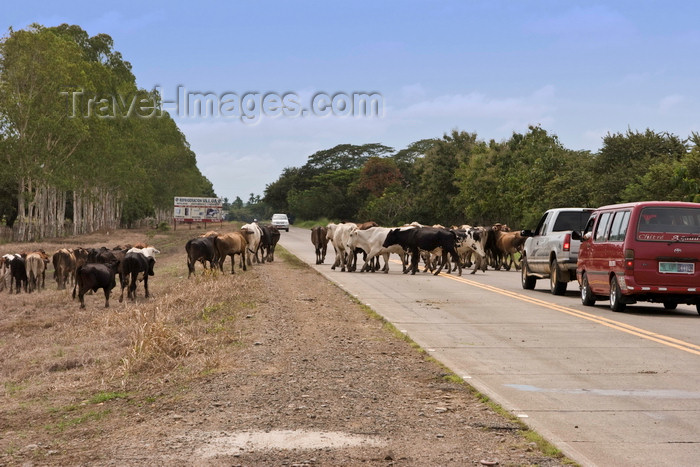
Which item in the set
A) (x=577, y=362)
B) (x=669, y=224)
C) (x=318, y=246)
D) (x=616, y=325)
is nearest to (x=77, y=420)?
(x=577, y=362)

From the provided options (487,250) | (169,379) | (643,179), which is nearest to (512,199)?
(643,179)

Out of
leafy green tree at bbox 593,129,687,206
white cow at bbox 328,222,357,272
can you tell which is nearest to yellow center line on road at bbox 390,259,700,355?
white cow at bbox 328,222,357,272

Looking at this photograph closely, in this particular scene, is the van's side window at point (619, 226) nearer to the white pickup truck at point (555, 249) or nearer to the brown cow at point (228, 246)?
the white pickup truck at point (555, 249)

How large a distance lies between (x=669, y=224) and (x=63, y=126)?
4733cm

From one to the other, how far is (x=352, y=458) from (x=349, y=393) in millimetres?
2536

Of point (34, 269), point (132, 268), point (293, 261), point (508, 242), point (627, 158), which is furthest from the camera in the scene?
point (627, 158)

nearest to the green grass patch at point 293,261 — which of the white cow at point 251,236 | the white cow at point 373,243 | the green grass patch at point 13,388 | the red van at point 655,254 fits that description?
the white cow at point 251,236

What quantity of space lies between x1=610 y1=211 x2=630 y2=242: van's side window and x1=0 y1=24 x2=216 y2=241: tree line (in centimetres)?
4298

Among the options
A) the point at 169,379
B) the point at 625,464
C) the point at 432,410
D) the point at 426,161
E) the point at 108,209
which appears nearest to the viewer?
the point at 625,464

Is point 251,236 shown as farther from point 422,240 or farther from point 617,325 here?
point 617,325

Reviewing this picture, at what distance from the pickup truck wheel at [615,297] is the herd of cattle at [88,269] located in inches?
455

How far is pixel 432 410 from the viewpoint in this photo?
8.87 meters

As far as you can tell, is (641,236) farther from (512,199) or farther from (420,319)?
(512,199)

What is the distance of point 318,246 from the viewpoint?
36.5 m
